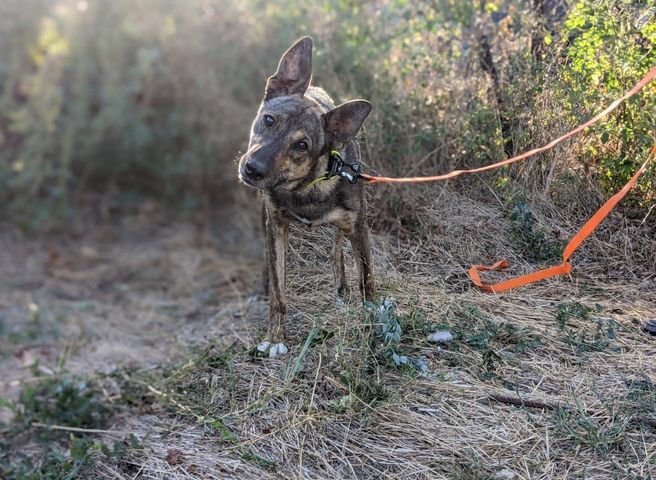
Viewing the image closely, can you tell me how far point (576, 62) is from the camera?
4297mm

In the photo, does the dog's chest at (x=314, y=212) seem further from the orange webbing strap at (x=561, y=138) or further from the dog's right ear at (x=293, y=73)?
the dog's right ear at (x=293, y=73)

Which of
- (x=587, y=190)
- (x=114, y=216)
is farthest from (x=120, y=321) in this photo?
(x=587, y=190)

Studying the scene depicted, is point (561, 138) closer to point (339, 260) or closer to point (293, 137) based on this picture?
point (293, 137)

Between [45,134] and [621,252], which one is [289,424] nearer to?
[621,252]

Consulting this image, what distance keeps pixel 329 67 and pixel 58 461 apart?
138 inches

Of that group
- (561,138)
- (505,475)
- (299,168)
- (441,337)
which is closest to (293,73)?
(299,168)

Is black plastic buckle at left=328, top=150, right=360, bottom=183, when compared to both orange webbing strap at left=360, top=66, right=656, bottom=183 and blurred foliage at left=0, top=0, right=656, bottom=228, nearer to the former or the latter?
orange webbing strap at left=360, top=66, right=656, bottom=183

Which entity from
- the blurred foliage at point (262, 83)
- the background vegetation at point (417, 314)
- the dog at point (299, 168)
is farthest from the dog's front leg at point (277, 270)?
the blurred foliage at point (262, 83)

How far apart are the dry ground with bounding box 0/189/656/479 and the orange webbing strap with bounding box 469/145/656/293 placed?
0.26 feet

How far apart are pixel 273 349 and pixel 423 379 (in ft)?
2.79

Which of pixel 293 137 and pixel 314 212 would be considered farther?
pixel 314 212

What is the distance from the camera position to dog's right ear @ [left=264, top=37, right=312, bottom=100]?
13.6 feet

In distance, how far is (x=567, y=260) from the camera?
Answer: 427cm

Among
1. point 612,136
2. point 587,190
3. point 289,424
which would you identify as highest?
point 612,136
